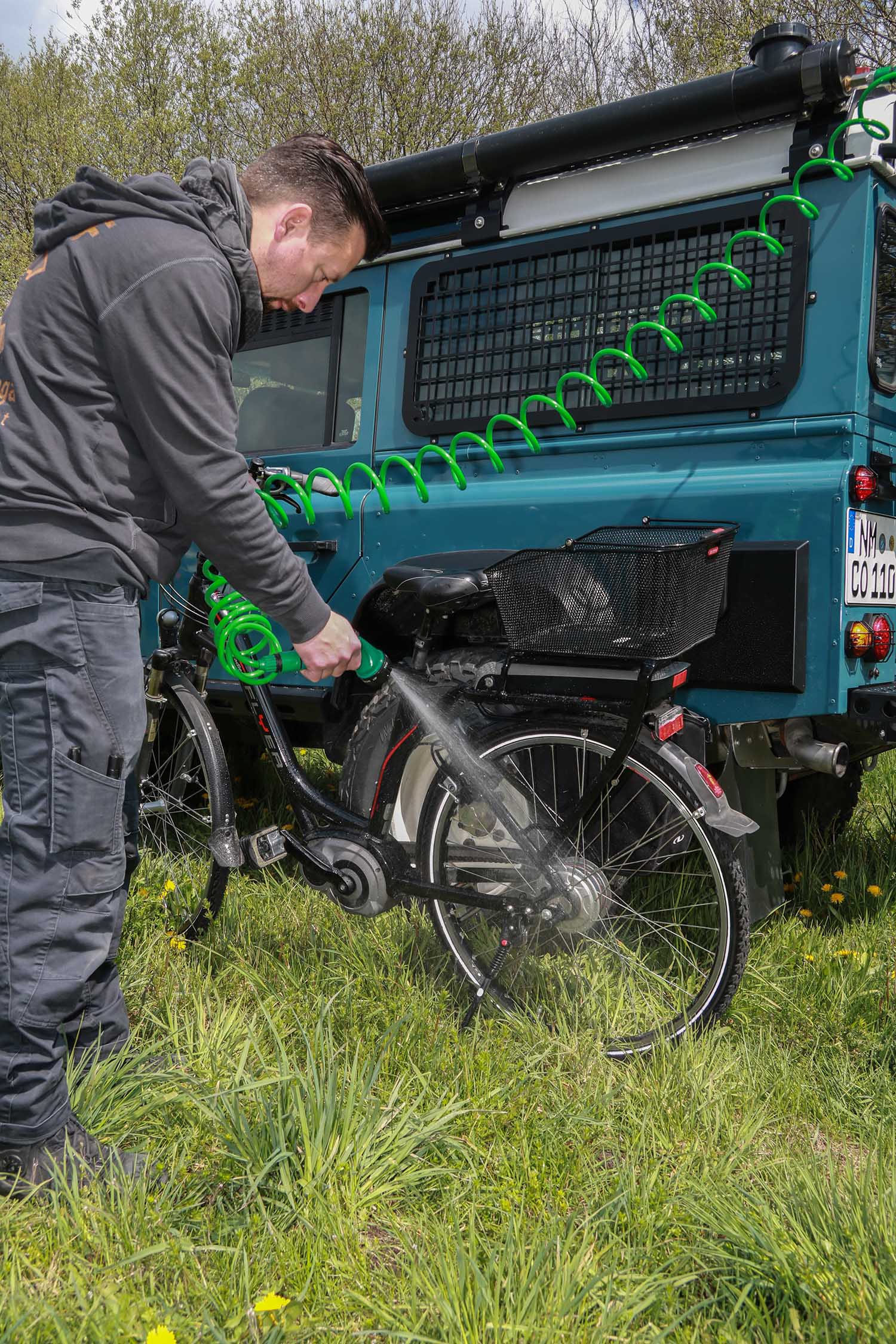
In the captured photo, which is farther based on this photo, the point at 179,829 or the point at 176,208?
the point at 179,829

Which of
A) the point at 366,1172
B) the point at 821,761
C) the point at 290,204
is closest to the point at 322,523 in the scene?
the point at 290,204

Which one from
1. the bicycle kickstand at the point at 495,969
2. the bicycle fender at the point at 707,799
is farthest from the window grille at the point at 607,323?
the bicycle kickstand at the point at 495,969

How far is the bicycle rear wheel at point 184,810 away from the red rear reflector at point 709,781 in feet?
4.91

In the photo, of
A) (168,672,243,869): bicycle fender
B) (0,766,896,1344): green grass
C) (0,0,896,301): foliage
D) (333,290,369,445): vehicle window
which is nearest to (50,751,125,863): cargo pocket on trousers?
(0,766,896,1344): green grass

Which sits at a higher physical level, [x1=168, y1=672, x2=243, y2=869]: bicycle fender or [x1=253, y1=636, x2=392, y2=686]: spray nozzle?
[x1=253, y1=636, x2=392, y2=686]: spray nozzle

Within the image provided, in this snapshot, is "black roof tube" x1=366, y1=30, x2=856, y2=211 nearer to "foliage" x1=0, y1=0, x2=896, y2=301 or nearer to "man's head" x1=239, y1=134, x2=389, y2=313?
"man's head" x1=239, y1=134, x2=389, y2=313

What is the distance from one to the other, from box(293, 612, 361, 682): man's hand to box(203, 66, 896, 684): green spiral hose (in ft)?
1.82

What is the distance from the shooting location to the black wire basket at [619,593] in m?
2.49

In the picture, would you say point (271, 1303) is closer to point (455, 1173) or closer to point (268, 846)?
point (455, 1173)

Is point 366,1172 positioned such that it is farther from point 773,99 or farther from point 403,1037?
Answer: point 773,99

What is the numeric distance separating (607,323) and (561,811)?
1.50 metres

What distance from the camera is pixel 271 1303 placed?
63.6 inches

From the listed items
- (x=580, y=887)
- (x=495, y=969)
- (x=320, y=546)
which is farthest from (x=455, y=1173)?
(x=320, y=546)

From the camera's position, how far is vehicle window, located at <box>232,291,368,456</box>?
12.7ft
